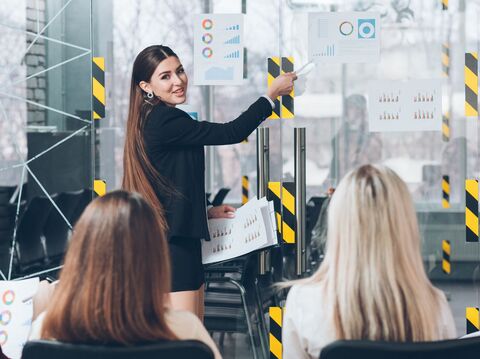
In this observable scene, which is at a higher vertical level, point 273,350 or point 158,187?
point 158,187

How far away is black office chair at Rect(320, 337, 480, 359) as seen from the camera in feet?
6.84

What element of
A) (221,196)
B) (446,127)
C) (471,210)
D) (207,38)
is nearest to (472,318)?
(471,210)

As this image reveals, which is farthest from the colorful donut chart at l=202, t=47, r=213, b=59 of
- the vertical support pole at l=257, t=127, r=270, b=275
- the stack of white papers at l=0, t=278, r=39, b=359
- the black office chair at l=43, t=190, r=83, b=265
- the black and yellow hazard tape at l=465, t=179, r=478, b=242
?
the stack of white papers at l=0, t=278, r=39, b=359

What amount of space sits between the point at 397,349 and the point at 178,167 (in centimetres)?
188

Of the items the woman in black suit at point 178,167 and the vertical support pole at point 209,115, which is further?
the vertical support pole at point 209,115

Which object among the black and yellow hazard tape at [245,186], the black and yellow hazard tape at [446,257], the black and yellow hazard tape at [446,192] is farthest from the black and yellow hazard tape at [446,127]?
the black and yellow hazard tape at [245,186]

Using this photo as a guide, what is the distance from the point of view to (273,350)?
4.66 meters

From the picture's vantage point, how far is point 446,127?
180 inches

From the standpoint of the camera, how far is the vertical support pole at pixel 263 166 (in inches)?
181

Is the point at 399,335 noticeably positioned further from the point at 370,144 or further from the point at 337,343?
the point at 370,144

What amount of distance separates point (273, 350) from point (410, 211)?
95.2 inches

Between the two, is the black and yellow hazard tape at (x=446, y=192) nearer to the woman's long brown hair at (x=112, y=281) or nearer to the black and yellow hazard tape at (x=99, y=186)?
the black and yellow hazard tape at (x=99, y=186)

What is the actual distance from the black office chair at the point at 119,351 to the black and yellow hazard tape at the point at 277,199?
7.95 feet

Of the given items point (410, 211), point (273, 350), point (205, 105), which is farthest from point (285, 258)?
point (410, 211)
